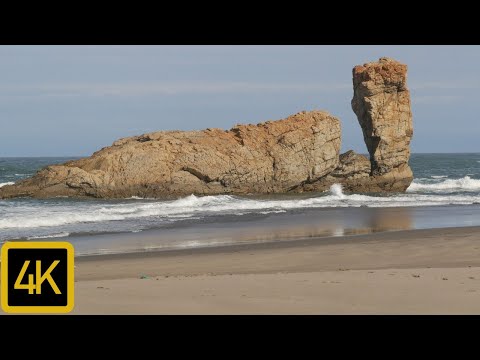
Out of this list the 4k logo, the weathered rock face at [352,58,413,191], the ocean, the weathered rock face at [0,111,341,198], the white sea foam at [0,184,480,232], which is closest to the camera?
the 4k logo

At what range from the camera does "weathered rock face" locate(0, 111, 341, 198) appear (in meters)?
32.8

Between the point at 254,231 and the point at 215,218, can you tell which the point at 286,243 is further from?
the point at 215,218

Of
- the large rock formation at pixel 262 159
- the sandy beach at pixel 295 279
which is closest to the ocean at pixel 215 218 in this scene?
the large rock formation at pixel 262 159

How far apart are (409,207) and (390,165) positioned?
9532 mm

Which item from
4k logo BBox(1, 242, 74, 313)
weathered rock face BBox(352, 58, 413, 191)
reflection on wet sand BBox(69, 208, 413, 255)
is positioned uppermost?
weathered rock face BBox(352, 58, 413, 191)

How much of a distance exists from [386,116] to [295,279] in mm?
27133

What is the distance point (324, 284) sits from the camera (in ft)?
29.9

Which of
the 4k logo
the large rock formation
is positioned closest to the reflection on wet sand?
the 4k logo

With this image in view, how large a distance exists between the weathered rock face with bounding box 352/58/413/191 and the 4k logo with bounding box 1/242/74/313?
105 ft

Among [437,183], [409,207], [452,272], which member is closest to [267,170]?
[409,207]

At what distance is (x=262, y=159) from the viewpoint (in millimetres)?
34812

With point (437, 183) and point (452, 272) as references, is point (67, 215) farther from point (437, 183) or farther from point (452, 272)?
point (437, 183)

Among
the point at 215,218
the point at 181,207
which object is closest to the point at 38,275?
the point at 215,218

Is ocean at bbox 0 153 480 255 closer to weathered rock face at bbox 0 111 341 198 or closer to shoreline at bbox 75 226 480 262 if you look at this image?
shoreline at bbox 75 226 480 262
